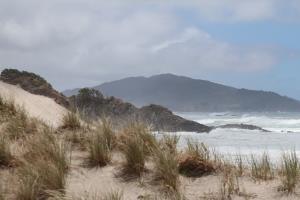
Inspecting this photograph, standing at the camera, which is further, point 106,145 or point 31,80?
point 31,80

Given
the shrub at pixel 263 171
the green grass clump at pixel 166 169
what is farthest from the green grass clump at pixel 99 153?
the shrub at pixel 263 171

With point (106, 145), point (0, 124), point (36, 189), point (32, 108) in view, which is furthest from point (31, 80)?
point (36, 189)

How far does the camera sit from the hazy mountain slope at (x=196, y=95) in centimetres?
8681

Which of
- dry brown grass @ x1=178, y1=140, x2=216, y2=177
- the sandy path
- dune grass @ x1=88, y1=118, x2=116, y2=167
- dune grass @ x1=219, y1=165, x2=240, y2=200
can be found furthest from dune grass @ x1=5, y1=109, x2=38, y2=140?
dune grass @ x1=219, y1=165, x2=240, y2=200

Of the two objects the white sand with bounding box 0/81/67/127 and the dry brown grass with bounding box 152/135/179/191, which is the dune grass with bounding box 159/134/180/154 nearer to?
the dry brown grass with bounding box 152/135/179/191

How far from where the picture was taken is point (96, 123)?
9.16 metres

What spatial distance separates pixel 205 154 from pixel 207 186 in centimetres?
73

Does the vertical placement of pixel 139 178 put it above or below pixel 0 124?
below

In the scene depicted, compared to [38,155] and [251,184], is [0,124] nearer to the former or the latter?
[38,155]

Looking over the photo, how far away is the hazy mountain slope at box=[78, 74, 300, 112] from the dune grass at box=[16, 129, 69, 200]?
71.6 meters

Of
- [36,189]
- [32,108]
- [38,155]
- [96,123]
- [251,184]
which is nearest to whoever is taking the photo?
[36,189]

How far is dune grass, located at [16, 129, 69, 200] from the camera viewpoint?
6809 mm

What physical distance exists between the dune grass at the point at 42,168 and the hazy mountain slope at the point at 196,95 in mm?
71559

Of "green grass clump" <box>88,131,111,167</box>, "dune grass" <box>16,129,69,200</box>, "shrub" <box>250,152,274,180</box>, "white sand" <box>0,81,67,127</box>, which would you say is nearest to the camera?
"dune grass" <box>16,129,69,200</box>
